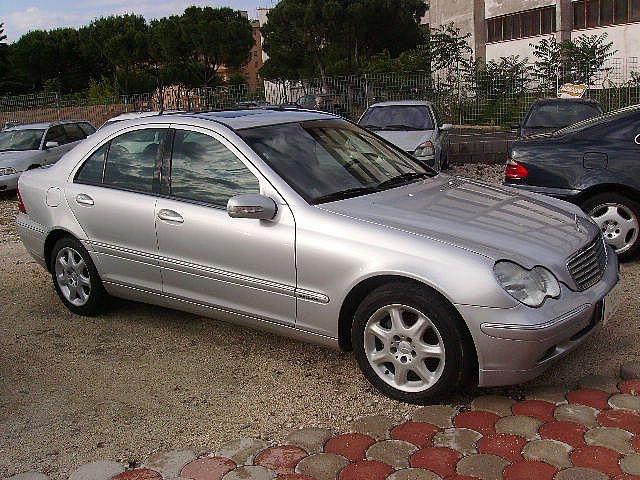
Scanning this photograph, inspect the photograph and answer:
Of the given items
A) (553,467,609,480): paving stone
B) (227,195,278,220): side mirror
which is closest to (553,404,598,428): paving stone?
(553,467,609,480): paving stone

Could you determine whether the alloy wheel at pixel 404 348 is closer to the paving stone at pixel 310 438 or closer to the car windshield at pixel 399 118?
the paving stone at pixel 310 438

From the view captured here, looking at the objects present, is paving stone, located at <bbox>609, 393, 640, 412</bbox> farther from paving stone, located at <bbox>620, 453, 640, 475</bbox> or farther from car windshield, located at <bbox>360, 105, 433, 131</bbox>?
car windshield, located at <bbox>360, 105, 433, 131</bbox>

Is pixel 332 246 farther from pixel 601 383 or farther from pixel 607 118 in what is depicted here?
pixel 607 118

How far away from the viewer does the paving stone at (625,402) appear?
374cm

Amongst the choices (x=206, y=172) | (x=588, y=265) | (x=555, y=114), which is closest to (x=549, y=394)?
(x=588, y=265)

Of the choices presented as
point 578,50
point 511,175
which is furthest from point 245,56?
point 511,175

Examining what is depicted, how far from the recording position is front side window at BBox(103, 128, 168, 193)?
504cm

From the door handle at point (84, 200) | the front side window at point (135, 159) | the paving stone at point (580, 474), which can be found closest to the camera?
the paving stone at point (580, 474)

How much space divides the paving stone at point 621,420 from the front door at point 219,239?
1754 millimetres

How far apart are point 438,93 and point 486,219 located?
18394 mm

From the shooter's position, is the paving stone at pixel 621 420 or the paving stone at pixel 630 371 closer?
the paving stone at pixel 621 420

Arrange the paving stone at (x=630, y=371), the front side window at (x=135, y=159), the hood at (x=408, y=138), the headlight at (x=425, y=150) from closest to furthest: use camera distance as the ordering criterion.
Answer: the paving stone at (x=630, y=371) < the front side window at (x=135, y=159) < the headlight at (x=425, y=150) < the hood at (x=408, y=138)

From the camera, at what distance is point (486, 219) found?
13.7 feet

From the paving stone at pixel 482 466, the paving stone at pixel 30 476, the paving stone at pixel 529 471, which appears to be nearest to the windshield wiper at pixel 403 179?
the paving stone at pixel 482 466
